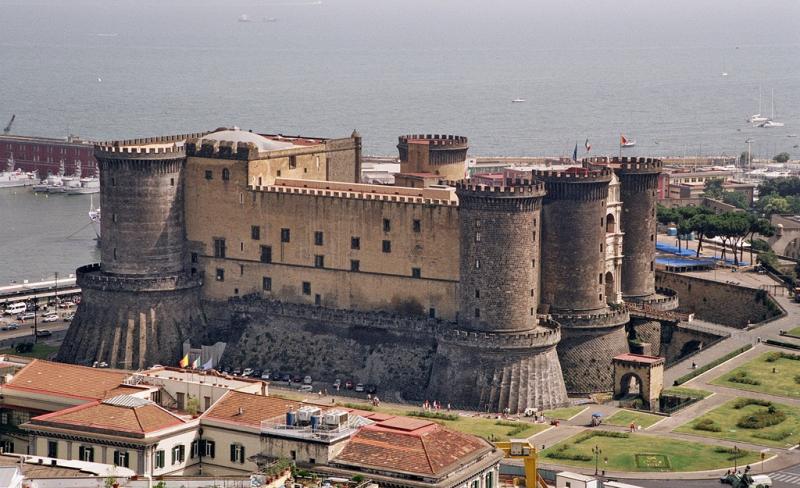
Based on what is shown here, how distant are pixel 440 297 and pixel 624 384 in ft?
39.5

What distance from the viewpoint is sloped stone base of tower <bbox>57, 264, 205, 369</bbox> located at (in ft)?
405

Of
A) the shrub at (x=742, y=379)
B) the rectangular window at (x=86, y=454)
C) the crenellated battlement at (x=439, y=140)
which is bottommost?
the shrub at (x=742, y=379)

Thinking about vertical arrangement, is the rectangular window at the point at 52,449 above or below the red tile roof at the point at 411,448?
below

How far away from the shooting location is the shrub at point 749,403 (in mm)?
112025

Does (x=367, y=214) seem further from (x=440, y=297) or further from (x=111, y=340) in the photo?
(x=111, y=340)

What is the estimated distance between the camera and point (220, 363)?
124250 millimetres

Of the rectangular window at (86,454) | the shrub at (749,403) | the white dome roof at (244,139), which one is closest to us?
the rectangular window at (86,454)

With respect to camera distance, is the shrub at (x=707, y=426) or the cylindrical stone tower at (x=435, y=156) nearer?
the shrub at (x=707, y=426)

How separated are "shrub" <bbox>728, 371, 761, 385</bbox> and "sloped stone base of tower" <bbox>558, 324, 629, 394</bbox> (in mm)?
7219

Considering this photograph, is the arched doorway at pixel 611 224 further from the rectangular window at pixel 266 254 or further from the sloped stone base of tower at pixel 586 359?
the rectangular window at pixel 266 254

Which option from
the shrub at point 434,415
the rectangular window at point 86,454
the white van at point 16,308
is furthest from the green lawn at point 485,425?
the white van at point 16,308

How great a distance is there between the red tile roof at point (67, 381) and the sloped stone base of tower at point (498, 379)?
956 inches

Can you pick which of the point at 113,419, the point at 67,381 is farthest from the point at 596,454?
the point at 67,381

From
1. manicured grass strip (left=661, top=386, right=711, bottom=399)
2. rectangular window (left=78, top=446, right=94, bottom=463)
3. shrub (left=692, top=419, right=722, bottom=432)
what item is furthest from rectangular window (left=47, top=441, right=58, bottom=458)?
manicured grass strip (left=661, top=386, right=711, bottom=399)
